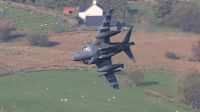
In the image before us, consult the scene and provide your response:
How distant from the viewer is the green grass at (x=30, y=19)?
163275 mm

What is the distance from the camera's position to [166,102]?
105 m

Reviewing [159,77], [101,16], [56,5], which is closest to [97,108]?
[159,77]

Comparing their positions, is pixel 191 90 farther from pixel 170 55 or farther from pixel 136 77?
pixel 170 55

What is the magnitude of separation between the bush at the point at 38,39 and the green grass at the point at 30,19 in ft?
46.3

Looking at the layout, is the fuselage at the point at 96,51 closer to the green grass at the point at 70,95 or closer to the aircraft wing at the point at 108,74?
the aircraft wing at the point at 108,74

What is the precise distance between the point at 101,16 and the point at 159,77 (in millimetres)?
52831

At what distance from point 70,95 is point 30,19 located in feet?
221

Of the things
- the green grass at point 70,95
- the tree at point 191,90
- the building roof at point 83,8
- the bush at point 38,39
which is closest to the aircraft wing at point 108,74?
the green grass at point 70,95

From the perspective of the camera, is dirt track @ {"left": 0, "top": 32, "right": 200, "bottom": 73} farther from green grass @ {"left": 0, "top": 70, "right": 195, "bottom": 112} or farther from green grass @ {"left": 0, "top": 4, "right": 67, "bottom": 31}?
green grass @ {"left": 0, "top": 4, "right": 67, "bottom": 31}

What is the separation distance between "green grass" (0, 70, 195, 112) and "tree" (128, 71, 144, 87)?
191 centimetres

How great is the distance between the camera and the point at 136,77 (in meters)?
113

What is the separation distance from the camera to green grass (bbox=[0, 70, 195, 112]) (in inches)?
3949

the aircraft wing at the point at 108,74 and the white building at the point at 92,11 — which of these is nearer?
the aircraft wing at the point at 108,74

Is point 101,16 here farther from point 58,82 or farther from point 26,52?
point 58,82
